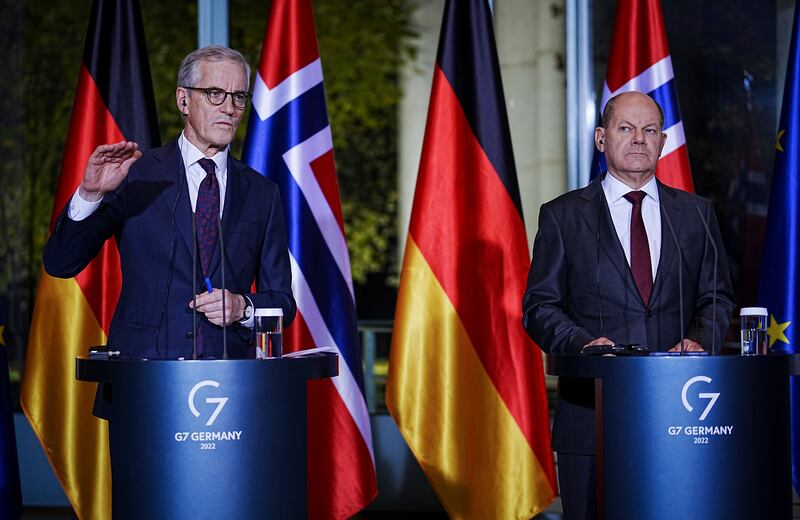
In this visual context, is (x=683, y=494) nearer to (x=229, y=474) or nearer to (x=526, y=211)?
(x=229, y=474)

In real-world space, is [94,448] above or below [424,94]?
below

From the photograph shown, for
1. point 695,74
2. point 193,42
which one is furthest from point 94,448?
point 695,74

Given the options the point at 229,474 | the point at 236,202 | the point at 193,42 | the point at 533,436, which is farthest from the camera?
the point at 193,42

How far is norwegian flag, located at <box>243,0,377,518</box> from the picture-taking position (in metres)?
3.75

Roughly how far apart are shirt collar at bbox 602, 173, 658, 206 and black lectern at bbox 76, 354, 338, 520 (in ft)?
3.46

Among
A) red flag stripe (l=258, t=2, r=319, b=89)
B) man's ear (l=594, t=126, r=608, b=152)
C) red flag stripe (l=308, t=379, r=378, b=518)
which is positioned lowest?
red flag stripe (l=308, t=379, r=378, b=518)

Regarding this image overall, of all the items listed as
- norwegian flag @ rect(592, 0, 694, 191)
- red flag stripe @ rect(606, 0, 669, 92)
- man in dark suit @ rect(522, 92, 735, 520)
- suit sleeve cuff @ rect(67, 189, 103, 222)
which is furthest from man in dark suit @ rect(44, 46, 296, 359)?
red flag stripe @ rect(606, 0, 669, 92)

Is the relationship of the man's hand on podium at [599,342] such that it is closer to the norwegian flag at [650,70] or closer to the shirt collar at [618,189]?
the shirt collar at [618,189]

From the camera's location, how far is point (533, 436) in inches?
151

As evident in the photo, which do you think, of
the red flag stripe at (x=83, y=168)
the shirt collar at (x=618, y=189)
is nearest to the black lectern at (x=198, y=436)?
the shirt collar at (x=618, y=189)

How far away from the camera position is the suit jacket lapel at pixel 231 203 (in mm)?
2518

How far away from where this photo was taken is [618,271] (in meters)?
2.65

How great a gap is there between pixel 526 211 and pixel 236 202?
266 centimetres

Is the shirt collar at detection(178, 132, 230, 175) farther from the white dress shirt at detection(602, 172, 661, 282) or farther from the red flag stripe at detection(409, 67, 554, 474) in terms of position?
the red flag stripe at detection(409, 67, 554, 474)
